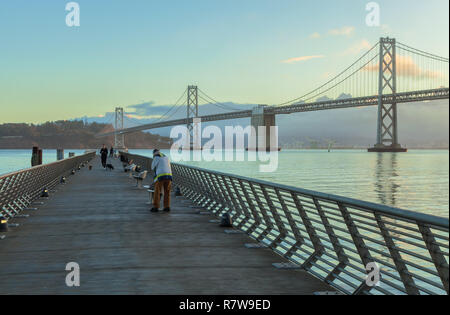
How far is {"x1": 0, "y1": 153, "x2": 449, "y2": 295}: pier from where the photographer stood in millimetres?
5129

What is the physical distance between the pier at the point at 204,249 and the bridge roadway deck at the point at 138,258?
14 millimetres

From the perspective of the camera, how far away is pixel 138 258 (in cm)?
737

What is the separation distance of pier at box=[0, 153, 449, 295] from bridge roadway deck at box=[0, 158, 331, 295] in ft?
0.05

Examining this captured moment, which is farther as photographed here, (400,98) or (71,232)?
(400,98)

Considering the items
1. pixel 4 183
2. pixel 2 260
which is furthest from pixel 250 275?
pixel 4 183

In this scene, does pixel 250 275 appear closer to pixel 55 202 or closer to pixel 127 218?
pixel 127 218

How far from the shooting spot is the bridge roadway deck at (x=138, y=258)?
5.79 metres

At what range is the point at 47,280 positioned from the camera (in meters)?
6.05

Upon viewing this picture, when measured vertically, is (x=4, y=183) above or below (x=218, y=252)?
above

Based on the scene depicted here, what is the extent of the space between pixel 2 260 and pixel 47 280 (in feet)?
5.06

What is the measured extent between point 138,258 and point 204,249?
3.79 feet
